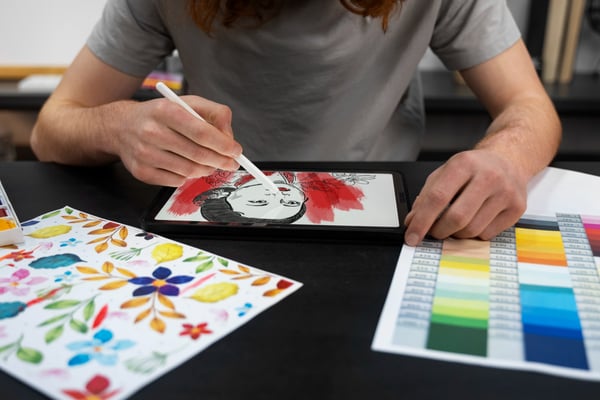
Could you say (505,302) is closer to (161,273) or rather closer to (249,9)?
(161,273)

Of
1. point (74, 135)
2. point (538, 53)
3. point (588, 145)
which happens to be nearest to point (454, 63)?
point (74, 135)

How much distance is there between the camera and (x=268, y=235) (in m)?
0.58

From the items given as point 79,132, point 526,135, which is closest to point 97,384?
point 79,132

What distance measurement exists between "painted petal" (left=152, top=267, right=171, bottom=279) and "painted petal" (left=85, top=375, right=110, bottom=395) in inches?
5.4

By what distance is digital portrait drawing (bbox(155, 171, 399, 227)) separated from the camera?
0.61 m

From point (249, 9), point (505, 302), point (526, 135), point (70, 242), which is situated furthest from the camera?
point (249, 9)

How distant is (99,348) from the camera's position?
411 millimetres

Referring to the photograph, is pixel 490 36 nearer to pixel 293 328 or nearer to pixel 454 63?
pixel 454 63

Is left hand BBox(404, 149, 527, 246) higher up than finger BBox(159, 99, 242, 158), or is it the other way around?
finger BBox(159, 99, 242, 158)

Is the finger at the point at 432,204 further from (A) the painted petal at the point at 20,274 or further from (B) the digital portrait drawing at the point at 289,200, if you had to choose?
(A) the painted petal at the point at 20,274

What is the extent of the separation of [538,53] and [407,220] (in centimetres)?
142

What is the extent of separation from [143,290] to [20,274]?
→ 13 centimetres

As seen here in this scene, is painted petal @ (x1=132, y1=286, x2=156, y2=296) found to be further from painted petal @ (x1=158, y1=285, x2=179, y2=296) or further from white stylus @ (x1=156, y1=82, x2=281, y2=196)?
white stylus @ (x1=156, y1=82, x2=281, y2=196)

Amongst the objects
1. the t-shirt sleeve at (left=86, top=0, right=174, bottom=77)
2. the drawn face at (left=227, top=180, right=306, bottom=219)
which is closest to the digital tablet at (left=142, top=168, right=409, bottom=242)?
the drawn face at (left=227, top=180, right=306, bottom=219)
